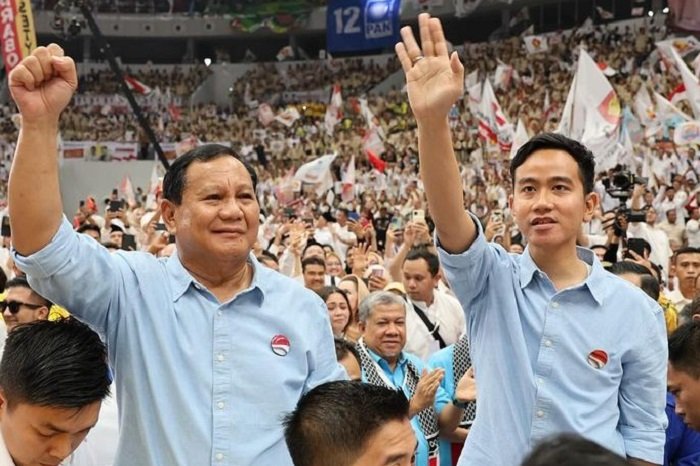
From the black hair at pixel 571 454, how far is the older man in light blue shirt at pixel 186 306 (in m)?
1.21

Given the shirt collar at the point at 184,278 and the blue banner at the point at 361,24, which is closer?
the shirt collar at the point at 184,278

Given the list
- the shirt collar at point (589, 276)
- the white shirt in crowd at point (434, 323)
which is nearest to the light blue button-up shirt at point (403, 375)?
the white shirt in crowd at point (434, 323)

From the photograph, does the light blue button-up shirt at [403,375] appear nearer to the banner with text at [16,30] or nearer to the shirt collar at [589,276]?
the shirt collar at [589,276]

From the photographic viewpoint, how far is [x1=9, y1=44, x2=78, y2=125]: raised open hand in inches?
85.4

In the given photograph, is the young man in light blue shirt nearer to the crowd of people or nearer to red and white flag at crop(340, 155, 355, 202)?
the crowd of people

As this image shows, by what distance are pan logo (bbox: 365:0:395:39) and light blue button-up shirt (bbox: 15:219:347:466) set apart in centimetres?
2830

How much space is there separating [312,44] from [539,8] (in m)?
9.81

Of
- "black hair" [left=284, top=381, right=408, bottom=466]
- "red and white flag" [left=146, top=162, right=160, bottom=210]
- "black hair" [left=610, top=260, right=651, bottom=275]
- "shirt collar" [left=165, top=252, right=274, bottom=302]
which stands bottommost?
"red and white flag" [left=146, top=162, right=160, bottom=210]

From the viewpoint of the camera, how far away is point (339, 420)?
1.99 metres

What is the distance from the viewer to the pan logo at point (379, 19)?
30.1 meters

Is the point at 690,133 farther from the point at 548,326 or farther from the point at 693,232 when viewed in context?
the point at 548,326

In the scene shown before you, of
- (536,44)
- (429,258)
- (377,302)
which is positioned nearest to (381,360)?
(377,302)

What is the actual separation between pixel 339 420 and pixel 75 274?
66 cm

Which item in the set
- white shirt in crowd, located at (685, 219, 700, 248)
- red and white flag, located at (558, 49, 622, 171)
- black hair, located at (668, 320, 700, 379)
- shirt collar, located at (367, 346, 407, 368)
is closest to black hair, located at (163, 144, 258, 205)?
black hair, located at (668, 320, 700, 379)
